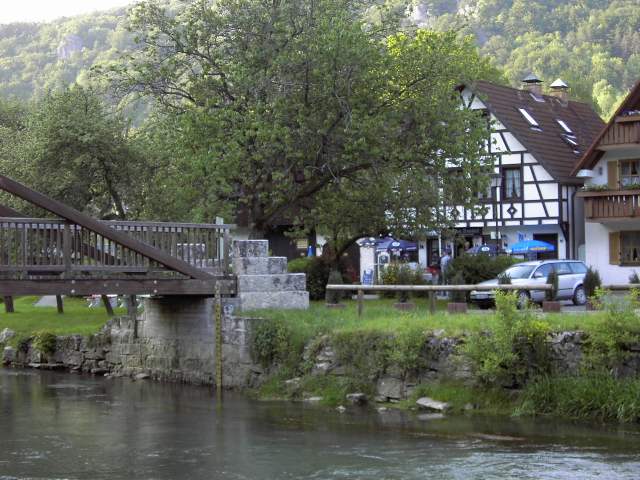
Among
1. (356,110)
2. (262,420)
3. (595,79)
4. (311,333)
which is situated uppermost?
(595,79)

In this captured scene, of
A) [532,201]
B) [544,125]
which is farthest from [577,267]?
[544,125]

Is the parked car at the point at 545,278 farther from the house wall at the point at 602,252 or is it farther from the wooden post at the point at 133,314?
the house wall at the point at 602,252

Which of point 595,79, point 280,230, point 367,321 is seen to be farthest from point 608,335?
point 595,79

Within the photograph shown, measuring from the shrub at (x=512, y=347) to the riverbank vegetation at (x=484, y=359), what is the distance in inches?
0.7

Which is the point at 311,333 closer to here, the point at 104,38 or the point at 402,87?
the point at 402,87

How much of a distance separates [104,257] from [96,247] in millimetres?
303

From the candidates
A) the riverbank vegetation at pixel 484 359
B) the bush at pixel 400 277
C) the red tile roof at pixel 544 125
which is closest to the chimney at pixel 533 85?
the red tile roof at pixel 544 125

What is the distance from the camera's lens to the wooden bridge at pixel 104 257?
77.8 ft

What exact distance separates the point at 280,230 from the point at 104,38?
12430 centimetres

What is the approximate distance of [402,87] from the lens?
111 feet

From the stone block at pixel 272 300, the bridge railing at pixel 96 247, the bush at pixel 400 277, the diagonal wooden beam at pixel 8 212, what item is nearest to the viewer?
the bridge railing at pixel 96 247

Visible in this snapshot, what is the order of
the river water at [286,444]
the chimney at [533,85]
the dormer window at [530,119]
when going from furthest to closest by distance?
the chimney at [533,85] → the dormer window at [530,119] → the river water at [286,444]

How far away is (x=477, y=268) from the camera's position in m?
37.1

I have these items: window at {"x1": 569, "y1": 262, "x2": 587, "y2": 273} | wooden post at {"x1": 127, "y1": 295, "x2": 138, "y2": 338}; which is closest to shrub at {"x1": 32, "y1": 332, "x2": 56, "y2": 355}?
wooden post at {"x1": 127, "y1": 295, "x2": 138, "y2": 338}
